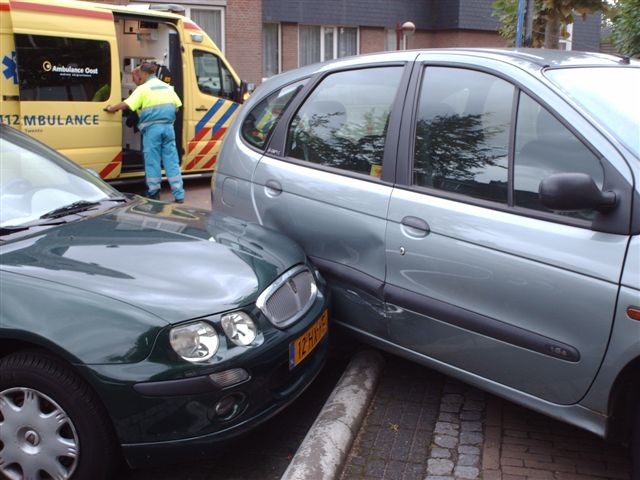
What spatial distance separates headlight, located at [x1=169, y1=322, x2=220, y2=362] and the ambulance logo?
6393mm

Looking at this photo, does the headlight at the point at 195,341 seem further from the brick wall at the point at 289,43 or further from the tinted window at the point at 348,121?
the brick wall at the point at 289,43

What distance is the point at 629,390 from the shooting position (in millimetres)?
2781

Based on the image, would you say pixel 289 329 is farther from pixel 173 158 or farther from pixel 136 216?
pixel 173 158

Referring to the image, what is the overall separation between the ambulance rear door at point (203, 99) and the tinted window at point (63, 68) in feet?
5.40

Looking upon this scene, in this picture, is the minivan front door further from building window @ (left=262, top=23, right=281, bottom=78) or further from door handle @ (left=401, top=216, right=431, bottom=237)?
building window @ (left=262, top=23, right=281, bottom=78)

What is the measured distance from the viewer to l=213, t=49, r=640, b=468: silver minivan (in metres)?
2.74

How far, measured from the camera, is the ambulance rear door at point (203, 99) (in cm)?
1032

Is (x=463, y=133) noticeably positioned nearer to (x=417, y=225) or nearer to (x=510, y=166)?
(x=510, y=166)

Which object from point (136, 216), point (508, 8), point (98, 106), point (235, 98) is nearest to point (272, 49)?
point (235, 98)

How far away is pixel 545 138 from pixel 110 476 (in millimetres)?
2353

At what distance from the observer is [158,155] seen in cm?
862

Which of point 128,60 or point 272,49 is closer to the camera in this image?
point 128,60

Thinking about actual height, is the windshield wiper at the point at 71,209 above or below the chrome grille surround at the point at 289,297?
above

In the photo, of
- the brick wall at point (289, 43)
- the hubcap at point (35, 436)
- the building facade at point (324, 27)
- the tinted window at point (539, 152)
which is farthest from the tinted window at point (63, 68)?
the brick wall at point (289, 43)
